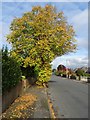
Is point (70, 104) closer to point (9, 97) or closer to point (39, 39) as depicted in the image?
point (9, 97)

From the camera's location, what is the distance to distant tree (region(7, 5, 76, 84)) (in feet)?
115

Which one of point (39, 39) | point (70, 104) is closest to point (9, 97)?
point (70, 104)

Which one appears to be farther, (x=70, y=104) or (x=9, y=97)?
(x=70, y=104)

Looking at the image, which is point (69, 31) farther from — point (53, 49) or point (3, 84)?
point (3, 84)

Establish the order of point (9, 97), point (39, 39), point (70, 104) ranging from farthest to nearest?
point (39, 39) < point (70, 104) < point (9, 97)

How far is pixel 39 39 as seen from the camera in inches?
1431

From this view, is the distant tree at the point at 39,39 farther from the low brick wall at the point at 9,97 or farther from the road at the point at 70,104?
the low brick wall at the point at 9,97

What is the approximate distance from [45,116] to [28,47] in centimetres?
2329

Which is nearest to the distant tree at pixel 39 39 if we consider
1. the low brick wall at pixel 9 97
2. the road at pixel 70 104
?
the road at pixel 70 104

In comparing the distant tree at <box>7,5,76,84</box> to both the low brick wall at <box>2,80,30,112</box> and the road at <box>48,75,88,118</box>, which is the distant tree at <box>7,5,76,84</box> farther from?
the low brick wall at <box>2,80,30,112</box>

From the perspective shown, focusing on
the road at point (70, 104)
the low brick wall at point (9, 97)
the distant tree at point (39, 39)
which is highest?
the distant tree at point (39, 39)

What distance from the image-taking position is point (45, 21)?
119 feet

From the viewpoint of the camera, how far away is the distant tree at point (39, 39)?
3497 cm

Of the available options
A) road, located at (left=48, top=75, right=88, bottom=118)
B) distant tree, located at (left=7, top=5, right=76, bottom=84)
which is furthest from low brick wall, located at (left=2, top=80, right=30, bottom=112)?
distant tree, located at (left=7, top=5, right=76, bottom=84)
